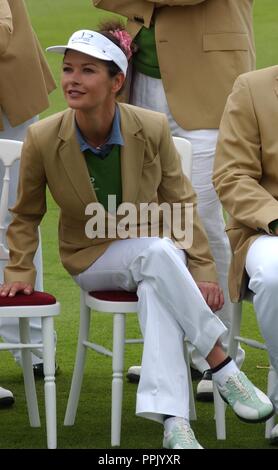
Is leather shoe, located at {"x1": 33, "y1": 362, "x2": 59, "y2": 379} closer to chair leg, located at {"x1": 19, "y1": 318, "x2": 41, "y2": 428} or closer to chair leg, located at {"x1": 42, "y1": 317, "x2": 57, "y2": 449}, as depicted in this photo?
chair leg, located at {"x1": 19, "y1": 318, "x2": 41, "y2": 428}

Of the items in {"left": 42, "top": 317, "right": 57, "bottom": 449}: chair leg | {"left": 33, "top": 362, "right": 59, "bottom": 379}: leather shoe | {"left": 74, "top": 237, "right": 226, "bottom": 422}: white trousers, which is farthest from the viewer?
{"left": 33, "top": 362, "right": 59, "bottom": 379}: leather shoe

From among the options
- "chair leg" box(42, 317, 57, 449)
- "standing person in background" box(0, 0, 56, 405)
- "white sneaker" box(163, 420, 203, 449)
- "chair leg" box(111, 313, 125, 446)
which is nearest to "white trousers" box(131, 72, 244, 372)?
"standing person in background" box(0, 0, 56, 405)

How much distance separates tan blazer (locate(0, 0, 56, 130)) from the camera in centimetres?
690

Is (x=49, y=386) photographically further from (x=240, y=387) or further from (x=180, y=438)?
(x=240, y=387)

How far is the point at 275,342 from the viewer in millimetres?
5750

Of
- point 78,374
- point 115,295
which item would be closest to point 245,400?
point 115,295

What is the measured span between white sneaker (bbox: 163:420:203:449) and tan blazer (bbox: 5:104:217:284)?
797mm

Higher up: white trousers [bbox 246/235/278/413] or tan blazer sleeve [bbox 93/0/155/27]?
tan blazer sleeve [bbox 93/0/155/27]

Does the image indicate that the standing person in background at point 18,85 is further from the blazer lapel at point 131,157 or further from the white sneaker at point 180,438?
the white sneaker at point 180,438

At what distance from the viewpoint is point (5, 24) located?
6.60 meters

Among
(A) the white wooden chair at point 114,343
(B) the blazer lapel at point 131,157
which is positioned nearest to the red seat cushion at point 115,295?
(A) the white wooden chair at point 114,343

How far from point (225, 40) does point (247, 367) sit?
1.54 m

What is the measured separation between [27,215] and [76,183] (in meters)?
0.26
